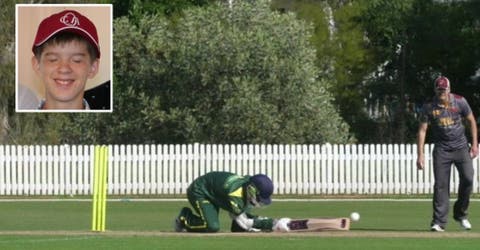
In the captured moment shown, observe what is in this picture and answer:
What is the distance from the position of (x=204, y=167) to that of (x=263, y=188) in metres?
15.9

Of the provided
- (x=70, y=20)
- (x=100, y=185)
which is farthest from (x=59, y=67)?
(x=100, y=185)

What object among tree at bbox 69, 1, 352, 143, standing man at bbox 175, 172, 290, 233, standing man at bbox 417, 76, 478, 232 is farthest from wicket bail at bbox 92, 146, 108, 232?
tree at bbox 69, 1, 352, 143

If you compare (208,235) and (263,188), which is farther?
(208,235)

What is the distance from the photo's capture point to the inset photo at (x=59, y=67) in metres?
32.1

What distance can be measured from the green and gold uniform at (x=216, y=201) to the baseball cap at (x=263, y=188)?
0.13 meters

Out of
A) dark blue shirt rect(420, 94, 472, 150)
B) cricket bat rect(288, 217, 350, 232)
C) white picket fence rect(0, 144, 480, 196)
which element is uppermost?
dark blue shirt rect(420, 94, 472, 150)

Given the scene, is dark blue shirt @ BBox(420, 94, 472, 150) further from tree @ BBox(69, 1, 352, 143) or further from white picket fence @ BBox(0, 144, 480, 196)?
tree @ BBox(69, 1, 352, 143)

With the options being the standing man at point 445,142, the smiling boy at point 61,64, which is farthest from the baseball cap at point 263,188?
the smiling boy at point 61,64

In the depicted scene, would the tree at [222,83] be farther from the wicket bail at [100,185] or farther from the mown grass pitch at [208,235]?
the wicket bail at [100,185]

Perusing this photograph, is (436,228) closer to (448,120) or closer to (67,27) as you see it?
(448,120)

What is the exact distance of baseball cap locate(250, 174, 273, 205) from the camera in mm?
16688

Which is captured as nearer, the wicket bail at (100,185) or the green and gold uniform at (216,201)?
the green and gold uniform at (216,201)

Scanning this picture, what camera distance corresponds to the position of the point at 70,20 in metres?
32.9

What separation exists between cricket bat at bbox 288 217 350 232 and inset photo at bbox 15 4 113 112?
15.4 m
